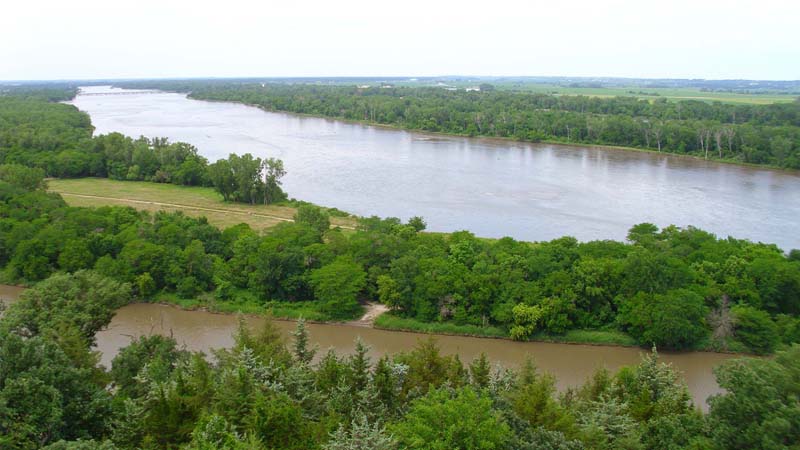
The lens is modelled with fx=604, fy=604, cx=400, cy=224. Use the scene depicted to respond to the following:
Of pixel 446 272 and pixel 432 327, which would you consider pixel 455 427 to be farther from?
pixel 446 272

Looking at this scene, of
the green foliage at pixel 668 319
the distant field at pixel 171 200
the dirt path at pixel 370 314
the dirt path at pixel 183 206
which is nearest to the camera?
the green foliage at pixel 668 319

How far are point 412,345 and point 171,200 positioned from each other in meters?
22.9

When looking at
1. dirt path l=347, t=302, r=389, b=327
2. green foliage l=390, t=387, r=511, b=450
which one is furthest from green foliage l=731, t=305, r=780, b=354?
green foliage l=390, t=387, r=511, b=450

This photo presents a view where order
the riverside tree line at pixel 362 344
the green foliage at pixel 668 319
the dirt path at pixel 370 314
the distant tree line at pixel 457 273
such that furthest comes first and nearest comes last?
1. the dirt path at pixel 370 314
2. the distant tree line at pixel 457 273
3. the green foliage at pixel 668 319
4. the riverside tree line at pixel 362 344

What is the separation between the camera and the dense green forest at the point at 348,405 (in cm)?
902

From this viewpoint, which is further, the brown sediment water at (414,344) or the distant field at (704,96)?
the distant field at (704,96)

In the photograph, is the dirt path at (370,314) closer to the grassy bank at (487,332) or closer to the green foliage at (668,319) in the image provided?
the grassy bank at (487,332)

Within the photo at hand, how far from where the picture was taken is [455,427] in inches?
342

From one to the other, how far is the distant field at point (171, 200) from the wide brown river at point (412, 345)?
31.7ft

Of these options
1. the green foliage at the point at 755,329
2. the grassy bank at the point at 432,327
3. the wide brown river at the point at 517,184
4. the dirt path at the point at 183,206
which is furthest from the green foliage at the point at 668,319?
the dirt path at the point at 183,206

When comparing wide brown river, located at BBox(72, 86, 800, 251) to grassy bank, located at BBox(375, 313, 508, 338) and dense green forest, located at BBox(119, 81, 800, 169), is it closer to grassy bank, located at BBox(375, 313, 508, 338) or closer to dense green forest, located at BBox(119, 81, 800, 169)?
dense green forest, located at BBox(119, 81, 800, 169)

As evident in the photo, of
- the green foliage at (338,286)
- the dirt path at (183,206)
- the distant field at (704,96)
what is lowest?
the green foliage at (338,286)

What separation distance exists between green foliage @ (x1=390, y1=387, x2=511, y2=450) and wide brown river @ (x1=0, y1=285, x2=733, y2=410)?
8453mm

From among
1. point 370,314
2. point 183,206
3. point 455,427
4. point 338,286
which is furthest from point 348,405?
point 183,206
